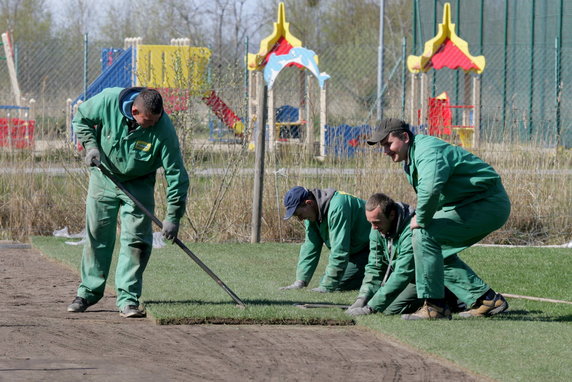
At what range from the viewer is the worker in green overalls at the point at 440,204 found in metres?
7.08

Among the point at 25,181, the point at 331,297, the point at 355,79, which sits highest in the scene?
the point at 355,79

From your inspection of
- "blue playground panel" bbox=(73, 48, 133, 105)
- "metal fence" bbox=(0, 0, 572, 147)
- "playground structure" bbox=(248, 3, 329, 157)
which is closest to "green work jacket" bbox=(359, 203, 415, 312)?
"playground structure" bbox=(248, 3, 329, 157)

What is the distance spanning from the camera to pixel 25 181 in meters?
12.4

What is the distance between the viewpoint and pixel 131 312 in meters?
7.45

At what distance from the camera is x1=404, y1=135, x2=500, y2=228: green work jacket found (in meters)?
7.01

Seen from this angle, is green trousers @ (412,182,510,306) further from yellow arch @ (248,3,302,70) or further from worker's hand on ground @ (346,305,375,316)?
yellow arch @ (248,3,302,70)

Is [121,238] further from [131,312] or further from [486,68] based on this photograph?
[486,68]

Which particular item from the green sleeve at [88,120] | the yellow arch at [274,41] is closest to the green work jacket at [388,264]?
the green sleeve at [88,120]

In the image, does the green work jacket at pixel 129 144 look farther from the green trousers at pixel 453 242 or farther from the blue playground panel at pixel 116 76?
the blue playground panel at pixel 116 76

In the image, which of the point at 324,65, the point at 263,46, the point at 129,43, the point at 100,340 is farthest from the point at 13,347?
the point at 324,65

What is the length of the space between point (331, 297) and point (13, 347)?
3.02 m

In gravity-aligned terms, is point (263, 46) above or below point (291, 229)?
above

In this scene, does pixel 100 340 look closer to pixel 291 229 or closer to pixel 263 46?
pixel 291 229

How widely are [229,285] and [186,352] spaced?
8.82 feet
